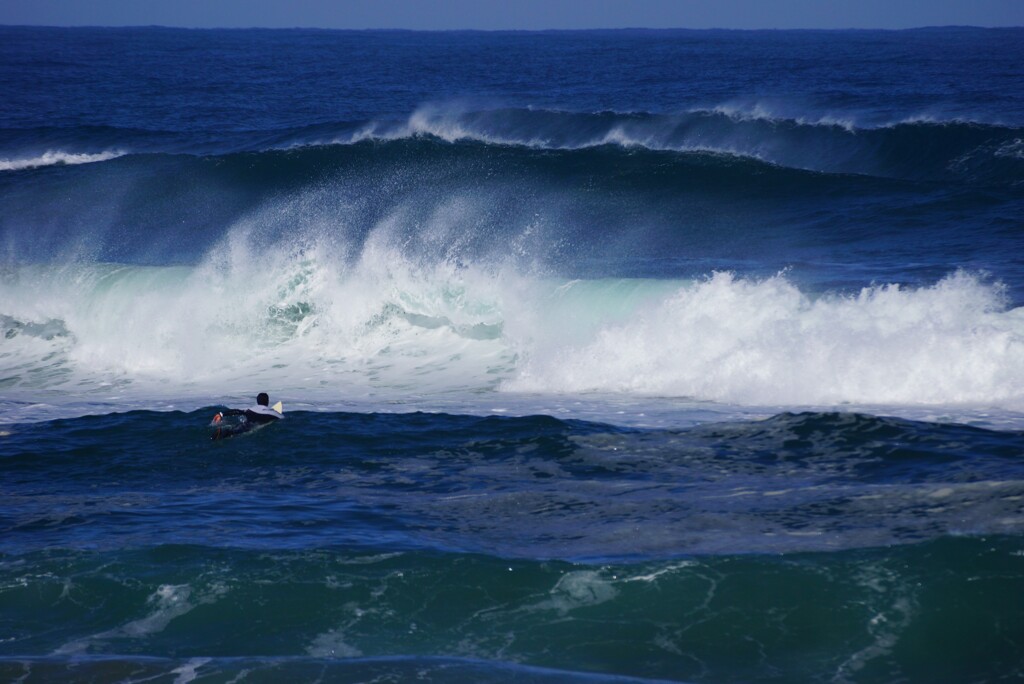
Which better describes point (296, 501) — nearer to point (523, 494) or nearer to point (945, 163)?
point (523, 494)

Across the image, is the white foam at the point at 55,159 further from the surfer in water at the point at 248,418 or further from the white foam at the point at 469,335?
the surfer in water at the point at 248,418

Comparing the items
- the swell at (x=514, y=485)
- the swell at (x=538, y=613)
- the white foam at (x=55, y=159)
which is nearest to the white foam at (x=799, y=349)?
the swell at (x=514, y=485)

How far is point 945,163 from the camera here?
2592 centimetres

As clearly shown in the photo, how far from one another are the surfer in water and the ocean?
21 centimetres

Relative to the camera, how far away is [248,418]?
40.5 ft

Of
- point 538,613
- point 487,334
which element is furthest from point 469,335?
point 538,613

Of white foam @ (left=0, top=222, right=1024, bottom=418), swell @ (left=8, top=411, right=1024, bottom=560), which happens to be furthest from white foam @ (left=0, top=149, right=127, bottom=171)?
swell @ (left=8, top=411, right=1024, bottom=560)

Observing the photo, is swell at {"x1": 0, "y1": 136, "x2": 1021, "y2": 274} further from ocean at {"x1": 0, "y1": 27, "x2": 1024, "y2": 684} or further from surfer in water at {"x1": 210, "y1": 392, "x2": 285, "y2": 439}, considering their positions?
surfer in water at {"x1": 210, "y1": 392, "x2": 285, "y2": 439}

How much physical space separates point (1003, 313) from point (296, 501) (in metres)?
9.17

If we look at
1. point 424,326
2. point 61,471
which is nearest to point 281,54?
point 424,326

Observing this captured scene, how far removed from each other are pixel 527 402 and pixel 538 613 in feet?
19.7

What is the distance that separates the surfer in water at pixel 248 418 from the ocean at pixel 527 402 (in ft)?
0.69

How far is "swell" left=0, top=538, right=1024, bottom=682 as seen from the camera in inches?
293

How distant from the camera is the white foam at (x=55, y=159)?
1284 inches
